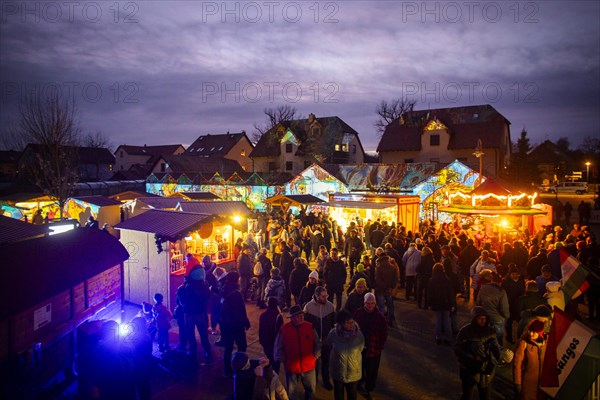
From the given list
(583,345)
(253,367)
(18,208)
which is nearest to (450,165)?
(583,345)

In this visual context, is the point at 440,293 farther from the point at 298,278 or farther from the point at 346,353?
the point at 346,353

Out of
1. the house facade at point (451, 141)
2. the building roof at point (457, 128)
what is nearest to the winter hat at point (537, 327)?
the house facade at point (451, 141)

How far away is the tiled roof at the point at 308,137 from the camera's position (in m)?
39.6

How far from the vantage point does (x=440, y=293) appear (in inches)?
280

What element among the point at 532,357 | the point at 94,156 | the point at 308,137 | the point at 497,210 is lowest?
the point at 532,357

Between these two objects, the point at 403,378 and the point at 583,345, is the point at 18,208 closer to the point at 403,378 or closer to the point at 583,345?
A: the point at 403,378

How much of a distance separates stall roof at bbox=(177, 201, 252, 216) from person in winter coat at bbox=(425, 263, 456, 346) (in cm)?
779

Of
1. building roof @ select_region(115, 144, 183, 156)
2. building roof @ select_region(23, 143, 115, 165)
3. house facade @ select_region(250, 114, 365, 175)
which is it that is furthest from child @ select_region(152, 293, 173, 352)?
building roof @ select_region(115, 144, 183, 156)

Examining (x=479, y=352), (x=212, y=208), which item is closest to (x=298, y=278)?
(x=479, y=352)

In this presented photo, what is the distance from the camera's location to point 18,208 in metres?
20.2

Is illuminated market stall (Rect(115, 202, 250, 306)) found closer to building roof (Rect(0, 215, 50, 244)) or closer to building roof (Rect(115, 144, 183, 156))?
building roof (Rect(0, 215, 50, 244))

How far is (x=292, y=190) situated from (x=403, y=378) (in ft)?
66.7

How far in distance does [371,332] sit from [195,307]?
314 centimetres

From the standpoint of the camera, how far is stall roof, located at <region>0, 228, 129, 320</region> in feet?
15.5
